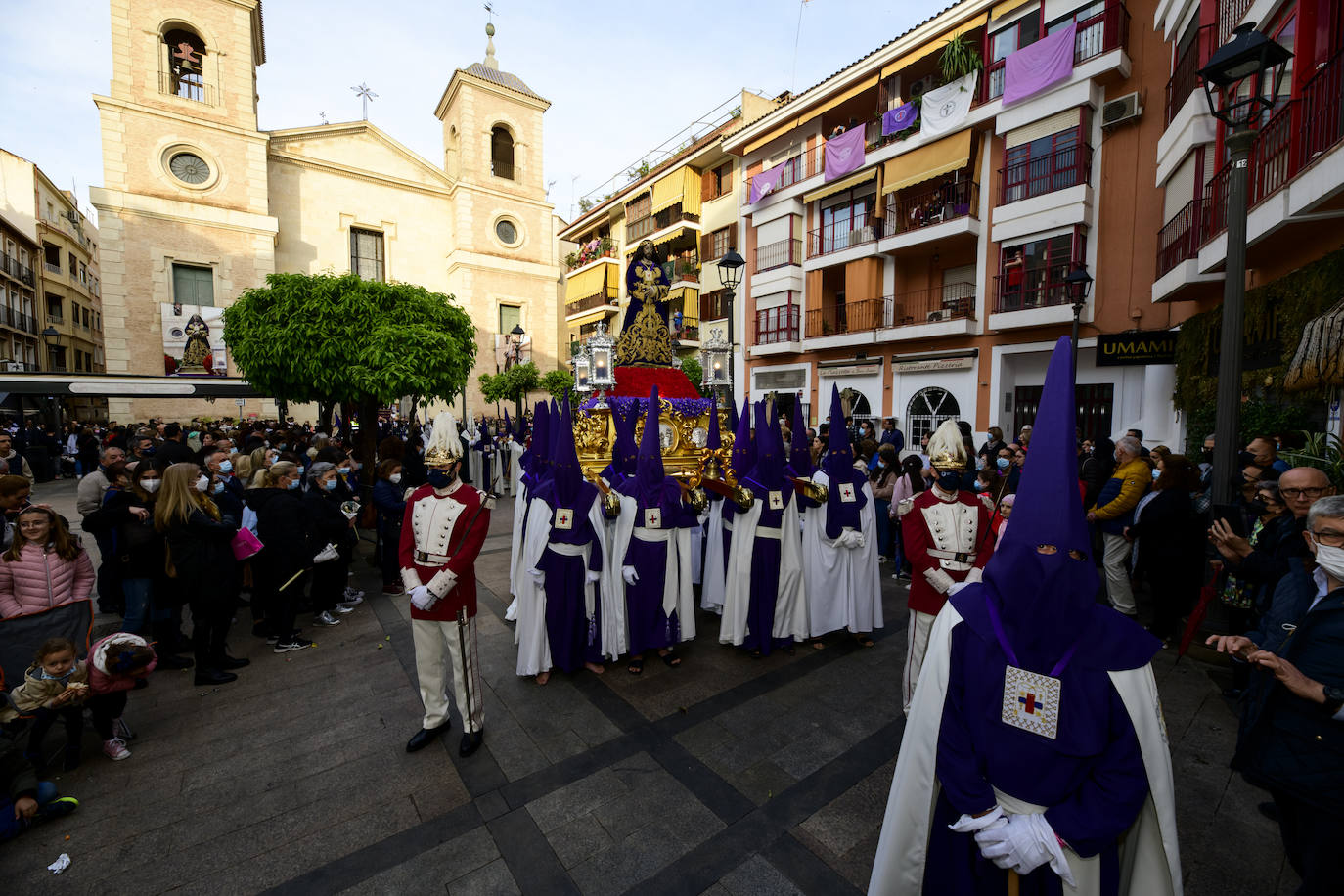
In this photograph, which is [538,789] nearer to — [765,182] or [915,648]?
[915,648]

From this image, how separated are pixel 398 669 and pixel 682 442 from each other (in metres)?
4.27

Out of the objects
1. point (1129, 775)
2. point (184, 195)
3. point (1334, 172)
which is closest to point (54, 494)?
point (184, 195)

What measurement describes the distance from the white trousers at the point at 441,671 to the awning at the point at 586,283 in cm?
2907

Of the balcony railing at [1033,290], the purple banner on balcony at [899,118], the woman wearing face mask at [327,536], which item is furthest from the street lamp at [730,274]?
the purple banner on balcony at [899,118]

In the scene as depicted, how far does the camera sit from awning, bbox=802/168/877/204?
62.6 feet

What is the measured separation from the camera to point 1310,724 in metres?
2.26

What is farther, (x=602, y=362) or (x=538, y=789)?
(x=602, y=362)

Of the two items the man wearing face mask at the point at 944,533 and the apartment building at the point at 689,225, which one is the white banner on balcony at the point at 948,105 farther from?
the man wearing face mask at the point at 944,533

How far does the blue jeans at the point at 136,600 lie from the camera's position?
16.6 ft

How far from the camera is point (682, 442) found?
24.9 ft

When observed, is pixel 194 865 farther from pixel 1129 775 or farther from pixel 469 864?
pixel 1129 775

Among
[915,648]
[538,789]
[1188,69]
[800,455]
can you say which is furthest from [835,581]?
[1188,69]

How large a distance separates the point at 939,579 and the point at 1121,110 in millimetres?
16409

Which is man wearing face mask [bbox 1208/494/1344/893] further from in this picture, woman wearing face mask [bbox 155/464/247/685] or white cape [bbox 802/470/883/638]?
woman wearing face mask [bbox 155/464/247/685]
